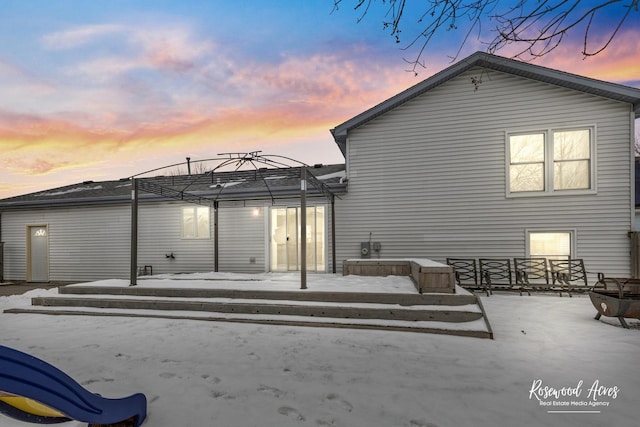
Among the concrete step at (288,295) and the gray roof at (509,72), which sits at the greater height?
the gray roof at (509,72)

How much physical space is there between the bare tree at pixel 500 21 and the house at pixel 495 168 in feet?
17.1

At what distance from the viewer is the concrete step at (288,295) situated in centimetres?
547

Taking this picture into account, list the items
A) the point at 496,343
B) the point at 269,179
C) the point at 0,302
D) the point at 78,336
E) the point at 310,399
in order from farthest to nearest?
the point at 269,179
the point at 0,302
the point at 78,336
the point at 496,343
the point at 310,399

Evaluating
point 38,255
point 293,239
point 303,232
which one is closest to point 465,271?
point 303,232

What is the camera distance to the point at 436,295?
550 cm

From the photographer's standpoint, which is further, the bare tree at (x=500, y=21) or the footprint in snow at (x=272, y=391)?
the footprint in snow at (x=272, y=391)

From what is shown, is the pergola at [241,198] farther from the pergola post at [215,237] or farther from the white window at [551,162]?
the white window at [551,162]

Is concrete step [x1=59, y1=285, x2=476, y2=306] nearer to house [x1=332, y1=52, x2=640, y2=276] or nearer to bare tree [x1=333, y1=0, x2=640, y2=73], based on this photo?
house [x1=332, y1=52, x2=640, y2=276]

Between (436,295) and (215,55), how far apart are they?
38.6ft

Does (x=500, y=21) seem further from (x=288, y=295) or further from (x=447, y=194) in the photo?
(x=447, y=194)

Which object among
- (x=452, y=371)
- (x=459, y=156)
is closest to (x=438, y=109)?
(x=459, y=156)

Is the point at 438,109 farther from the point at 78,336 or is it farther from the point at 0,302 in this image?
the point at 0,302

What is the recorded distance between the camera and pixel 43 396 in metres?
1.68

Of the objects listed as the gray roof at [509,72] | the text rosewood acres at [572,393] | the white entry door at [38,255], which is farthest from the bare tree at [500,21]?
the white entry door at [38,255]
